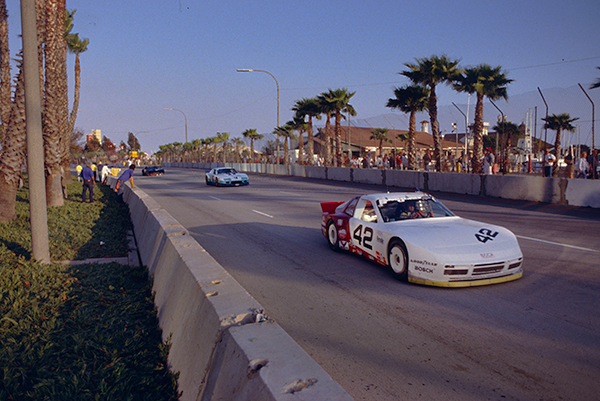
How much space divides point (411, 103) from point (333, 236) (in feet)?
95.0

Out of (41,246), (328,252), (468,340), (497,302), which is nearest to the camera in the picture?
(468,340)

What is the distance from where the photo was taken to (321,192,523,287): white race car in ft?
20.8

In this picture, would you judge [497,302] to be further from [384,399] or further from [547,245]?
[547,245]

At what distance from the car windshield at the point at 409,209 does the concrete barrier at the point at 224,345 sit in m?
3.68

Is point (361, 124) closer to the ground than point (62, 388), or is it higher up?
higher up

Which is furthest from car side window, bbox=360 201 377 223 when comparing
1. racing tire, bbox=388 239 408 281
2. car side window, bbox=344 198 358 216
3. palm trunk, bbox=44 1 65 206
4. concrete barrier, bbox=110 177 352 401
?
palm trunk, bbox=44 1 65 206

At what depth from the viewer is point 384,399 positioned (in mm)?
3715

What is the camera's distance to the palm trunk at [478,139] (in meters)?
29.5

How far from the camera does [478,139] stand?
30062 mm

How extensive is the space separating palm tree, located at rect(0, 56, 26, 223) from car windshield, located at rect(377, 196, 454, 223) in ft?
34.0

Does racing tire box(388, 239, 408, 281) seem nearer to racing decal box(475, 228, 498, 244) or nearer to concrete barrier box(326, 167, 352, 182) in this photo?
racing decal box(475, 228, 498, 244)

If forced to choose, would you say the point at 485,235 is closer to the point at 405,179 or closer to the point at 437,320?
the point at 437,320

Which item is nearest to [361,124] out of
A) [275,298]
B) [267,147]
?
[267,147]

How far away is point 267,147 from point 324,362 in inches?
3244
